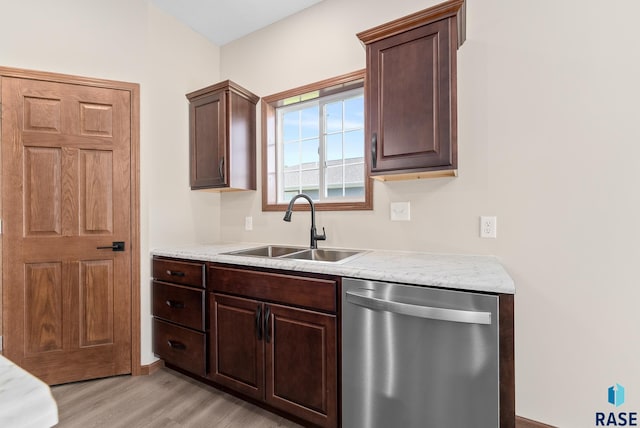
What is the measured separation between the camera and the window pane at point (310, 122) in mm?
2496

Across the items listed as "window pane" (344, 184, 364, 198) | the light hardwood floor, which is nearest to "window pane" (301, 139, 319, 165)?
"window pane" (344, 184, 364, 198)

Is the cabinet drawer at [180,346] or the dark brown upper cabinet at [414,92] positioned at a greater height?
the dark brown upper cabinet at [414,92]

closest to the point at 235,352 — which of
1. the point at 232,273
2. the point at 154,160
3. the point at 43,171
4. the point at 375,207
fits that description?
the point at 232,273

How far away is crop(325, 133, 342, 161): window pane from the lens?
2.38 meters

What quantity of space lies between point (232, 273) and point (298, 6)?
2.15 metres

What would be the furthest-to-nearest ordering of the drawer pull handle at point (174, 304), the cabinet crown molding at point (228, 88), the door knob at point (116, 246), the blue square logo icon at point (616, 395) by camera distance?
the cabinet crown molding at point (228, 88)
the door knob at point (116, 246)
the drawer pull handle at point (174, 304)
the blue square logo icon at point (616, 395)

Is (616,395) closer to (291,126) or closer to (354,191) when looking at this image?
(354,191)

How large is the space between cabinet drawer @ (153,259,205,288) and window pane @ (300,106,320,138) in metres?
1.37

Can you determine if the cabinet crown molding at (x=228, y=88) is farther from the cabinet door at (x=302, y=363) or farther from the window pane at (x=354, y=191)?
the cabinet door at (x=302, y=363)

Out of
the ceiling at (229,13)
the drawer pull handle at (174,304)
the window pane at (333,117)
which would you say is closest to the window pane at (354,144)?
the window pane at (333,117)

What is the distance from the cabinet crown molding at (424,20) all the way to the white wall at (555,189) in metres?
0.25

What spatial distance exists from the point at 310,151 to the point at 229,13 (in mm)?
1312

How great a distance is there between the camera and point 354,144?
229 centimetres

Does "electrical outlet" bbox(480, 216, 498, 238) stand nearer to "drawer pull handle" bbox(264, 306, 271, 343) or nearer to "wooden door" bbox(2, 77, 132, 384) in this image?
"drawer pull handle" bbox(264, 306, 271, 343)
